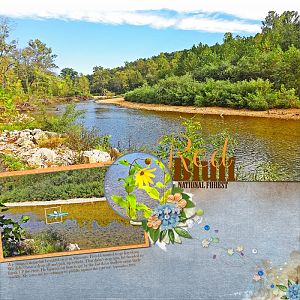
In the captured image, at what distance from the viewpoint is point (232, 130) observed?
138 inches

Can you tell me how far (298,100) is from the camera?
3580mm

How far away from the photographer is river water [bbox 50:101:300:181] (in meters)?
3.46

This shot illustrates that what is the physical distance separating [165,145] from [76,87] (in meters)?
0.85

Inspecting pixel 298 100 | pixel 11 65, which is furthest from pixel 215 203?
pixel 11 65

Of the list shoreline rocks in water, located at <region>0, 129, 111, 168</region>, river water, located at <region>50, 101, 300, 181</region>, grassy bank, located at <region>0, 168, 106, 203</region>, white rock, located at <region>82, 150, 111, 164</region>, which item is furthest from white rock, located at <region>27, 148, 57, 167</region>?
river water, located at <region>50, 101, 300, 181</region>

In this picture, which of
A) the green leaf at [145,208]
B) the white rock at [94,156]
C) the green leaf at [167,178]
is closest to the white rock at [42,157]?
the white rock at [94,156]

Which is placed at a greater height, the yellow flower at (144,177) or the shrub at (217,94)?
the shrub at (217,94)

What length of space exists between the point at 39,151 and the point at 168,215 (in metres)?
1.03

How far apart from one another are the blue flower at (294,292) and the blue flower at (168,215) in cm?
101

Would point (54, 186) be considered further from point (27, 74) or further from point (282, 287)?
point (282, 287)

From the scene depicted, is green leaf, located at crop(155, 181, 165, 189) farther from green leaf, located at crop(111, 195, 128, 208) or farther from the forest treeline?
the forest treeline

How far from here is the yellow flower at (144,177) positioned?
333 centimetres

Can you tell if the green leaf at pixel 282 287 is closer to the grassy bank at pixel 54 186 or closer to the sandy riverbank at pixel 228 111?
the sandy riverbank at pixel 228 111

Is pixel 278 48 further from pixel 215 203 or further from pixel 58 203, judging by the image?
pixel 58 203
